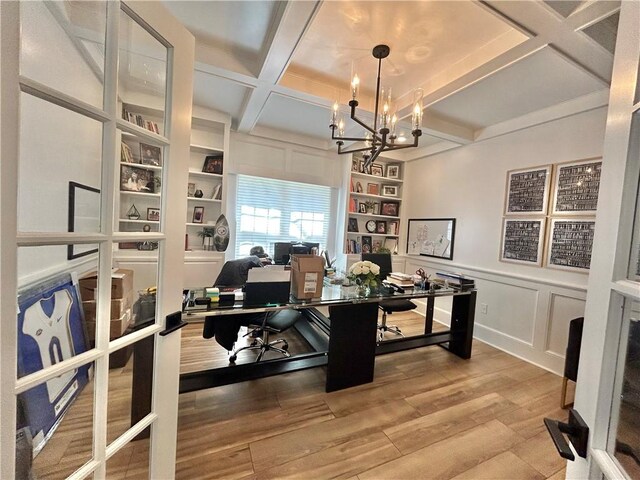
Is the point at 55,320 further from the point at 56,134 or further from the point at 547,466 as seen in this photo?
the point at 547,466

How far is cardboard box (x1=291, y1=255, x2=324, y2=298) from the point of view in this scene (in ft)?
6.46

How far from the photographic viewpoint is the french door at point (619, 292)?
57 cm

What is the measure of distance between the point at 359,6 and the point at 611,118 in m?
1.58

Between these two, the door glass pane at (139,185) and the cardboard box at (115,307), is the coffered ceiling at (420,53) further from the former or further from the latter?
the cardboard box at (115,307)

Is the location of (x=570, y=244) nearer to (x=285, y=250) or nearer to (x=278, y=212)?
(x=285, y=250)

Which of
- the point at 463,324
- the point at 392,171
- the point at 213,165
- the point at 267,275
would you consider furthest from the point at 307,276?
the point at 392,171

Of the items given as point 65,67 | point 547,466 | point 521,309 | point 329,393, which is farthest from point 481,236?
point 65,67

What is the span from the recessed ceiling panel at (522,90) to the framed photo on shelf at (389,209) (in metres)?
1.85

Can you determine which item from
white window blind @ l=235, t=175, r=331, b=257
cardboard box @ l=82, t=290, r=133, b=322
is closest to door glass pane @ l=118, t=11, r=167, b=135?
cardboard box @ l=82, t=290, r=133, b=322

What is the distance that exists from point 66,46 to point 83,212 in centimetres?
49

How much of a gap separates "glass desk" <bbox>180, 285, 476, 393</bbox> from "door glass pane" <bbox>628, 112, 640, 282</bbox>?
1599 millimetres

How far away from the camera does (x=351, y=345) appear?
221 centimetres

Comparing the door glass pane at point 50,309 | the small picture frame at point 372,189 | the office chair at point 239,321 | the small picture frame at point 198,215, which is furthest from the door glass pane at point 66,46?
the small picture frame at point 372,189

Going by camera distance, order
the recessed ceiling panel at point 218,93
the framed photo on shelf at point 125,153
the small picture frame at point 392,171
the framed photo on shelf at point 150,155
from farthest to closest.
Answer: the small picture frame at point 392,171 → the recessed ceiling panel at point 218,93 → the framed photo on shelf at point 150,155 → the framed photo on shelf at point 125,153
